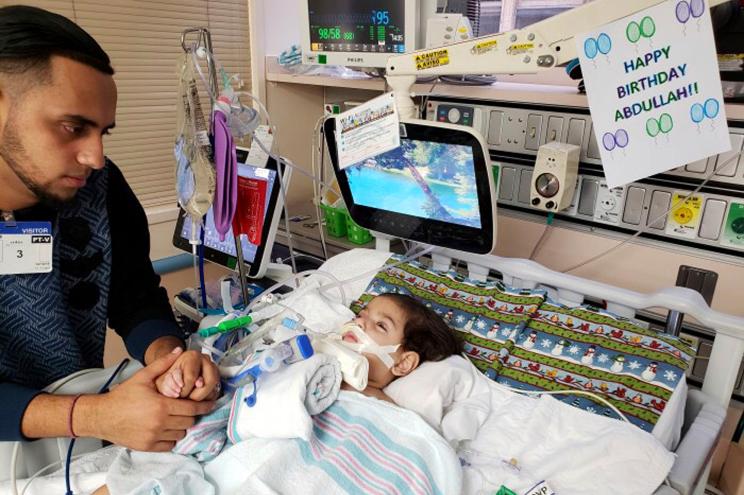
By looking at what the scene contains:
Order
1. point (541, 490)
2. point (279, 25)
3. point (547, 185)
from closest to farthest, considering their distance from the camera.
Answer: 1. point (541, 490)
2. point (547, 185)
3. point (279, 25)

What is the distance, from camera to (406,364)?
1.32m

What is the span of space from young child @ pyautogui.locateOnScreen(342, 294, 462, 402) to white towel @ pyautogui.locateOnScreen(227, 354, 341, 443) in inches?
6.4

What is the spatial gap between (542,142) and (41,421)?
1.48 m

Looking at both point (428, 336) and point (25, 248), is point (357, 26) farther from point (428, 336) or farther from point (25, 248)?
point (25, 248)

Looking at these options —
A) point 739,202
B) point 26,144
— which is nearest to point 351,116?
point 26,144

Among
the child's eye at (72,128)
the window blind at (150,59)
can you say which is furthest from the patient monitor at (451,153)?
the window blind at (150,59)

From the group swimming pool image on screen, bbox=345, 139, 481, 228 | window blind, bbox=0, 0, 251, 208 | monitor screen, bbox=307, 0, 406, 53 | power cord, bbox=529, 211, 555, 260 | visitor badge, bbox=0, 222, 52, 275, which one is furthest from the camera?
window blind, bbox=0, 0, 251, 208

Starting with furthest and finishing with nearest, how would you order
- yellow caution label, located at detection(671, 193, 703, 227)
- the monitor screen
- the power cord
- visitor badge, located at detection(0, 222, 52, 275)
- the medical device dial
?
the monitor screen, the power cord, the medical device dial, yellow caution label, located at detection(671, 193, 703, 227), visitor badge, located at detection(0, 222, 52, 275)

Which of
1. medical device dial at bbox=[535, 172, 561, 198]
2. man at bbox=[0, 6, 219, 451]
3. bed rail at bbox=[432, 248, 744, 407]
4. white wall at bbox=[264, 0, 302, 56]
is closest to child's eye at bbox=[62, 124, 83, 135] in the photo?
man at bbox=[0, 6, 219, 451]

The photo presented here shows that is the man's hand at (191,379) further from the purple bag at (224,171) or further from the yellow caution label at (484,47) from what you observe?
the yellow caution label at (484,47)

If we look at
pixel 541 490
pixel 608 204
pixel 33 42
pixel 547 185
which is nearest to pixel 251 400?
pixel 541 490

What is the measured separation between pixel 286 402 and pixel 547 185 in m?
1.02

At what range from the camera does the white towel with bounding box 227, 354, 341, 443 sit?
1009 mm

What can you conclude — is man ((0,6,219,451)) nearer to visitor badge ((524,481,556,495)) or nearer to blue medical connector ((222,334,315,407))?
blue medical connector ((222,334,315,407))
